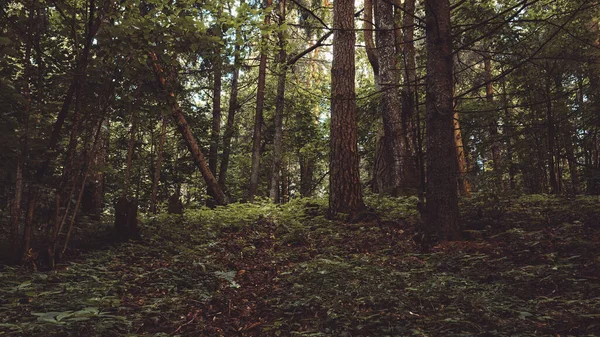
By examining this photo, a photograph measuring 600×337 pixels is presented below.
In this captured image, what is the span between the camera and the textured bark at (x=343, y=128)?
829cm

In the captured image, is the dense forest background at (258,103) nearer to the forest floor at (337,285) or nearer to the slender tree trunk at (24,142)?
the slender tree trunk at (24,142)

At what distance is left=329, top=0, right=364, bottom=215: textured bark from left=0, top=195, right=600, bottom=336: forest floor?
4.39 feet

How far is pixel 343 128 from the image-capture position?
8430 millimetres

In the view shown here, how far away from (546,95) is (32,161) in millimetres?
9554

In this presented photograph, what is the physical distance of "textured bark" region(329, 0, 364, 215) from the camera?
829 cm

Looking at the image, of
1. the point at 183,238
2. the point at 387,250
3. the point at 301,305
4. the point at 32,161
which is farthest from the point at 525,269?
the point at 32,161

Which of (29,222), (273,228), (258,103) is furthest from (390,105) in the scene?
(29,222)

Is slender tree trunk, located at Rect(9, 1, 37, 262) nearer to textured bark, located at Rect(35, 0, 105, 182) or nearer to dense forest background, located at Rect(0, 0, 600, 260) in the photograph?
dense forest background, located at Rect(0, 0, 600, 260)

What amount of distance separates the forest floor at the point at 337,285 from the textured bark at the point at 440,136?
39 centimetres

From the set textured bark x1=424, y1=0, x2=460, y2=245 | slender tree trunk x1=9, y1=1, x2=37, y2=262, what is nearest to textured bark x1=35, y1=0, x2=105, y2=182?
slender tree trunk x1=9, y1=1, x2=37, y2=262

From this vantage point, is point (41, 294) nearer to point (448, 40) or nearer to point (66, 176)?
point (66, 176)

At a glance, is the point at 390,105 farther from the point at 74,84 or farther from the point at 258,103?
the point at 74,84

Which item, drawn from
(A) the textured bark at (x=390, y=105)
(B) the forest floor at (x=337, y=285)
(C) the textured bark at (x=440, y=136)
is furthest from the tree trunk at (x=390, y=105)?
(C) the textured bark at (x=440, y=136)

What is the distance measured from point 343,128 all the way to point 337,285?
4931 mm
